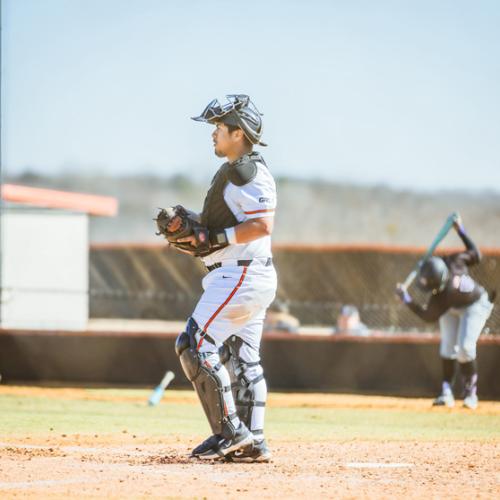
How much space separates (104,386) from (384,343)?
13.6 feet

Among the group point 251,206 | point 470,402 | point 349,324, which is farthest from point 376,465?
point 349,324

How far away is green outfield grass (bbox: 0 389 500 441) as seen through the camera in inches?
384

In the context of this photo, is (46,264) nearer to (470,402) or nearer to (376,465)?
(470,402)

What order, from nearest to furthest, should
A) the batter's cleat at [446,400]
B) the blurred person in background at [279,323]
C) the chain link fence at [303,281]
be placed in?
the batter's cleat at [446,400] → the blurred person in background at [279,323] → the chain link fence at [303,281]

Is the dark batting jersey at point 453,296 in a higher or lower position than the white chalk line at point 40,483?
higher

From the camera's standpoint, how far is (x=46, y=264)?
74.2 ft

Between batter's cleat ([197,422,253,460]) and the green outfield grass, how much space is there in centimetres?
238

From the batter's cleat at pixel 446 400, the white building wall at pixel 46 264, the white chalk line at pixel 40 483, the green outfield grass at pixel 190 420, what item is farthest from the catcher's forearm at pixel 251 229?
the white building wall at pixel 46 264

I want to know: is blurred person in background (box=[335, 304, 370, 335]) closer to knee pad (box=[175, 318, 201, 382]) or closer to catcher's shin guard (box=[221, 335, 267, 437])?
catcher's shin guard (box=[221, 335, 267, 437])

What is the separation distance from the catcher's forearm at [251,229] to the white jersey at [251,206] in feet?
0.12

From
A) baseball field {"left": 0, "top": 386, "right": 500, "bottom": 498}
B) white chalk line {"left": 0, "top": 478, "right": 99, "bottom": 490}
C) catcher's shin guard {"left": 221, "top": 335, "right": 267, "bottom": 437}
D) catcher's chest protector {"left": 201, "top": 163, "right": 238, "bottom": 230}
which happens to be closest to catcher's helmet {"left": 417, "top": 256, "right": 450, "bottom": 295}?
baseball field {"left": 0, "top": 386, "right": 500, "bottom": 498}

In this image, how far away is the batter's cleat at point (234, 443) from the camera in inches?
268

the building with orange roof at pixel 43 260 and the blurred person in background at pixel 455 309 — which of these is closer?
the blurred person in background at pixel 455 309

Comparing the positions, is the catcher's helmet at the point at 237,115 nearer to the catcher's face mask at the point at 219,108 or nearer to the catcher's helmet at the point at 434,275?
the catcher's face mask at the point at 219,108
